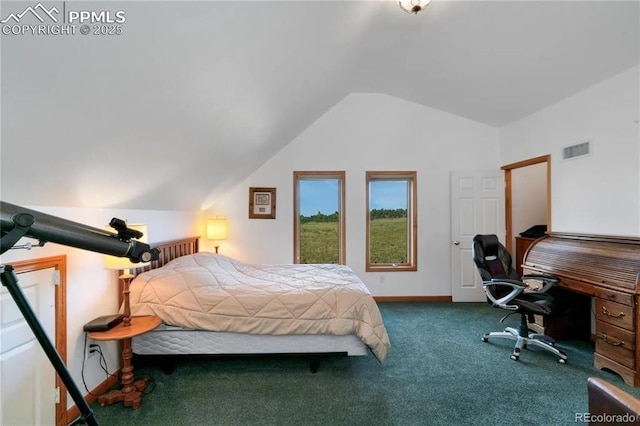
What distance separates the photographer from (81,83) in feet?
3.84

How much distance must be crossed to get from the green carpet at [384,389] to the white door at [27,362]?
375mm

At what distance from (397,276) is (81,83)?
160 inches

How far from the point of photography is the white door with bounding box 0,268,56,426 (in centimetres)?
137

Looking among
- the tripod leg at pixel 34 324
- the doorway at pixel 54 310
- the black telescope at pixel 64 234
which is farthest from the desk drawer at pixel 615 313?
the doorway at pixel 54 310

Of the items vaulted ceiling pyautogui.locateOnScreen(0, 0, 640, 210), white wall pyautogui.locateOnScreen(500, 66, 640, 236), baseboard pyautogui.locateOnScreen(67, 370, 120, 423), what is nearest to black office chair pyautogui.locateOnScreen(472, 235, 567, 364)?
white wall pyautogui.locateOnScreen(500, 66, 640, 236)

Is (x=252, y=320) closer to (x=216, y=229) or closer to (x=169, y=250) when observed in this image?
(x=169, y=250)

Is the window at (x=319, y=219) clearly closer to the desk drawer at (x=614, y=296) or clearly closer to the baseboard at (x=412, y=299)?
the baseboard at (x=412, y=299)

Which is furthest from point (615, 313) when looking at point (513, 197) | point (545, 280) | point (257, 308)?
point (257, 308)

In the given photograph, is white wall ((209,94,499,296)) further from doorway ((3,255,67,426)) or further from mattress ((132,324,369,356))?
doorway ((3,255,67,426))

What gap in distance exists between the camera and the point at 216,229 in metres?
3.84

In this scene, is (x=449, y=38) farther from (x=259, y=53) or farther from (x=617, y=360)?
(x=617, y=360)

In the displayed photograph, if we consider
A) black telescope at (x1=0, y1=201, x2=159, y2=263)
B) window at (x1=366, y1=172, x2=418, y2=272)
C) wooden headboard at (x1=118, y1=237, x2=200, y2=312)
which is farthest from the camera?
window at (x1=366, y1=172, x2=418, y2=272)

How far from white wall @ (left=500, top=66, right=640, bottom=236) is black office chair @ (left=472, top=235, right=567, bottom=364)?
754 millimetres

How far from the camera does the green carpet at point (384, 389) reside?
1754 mm
